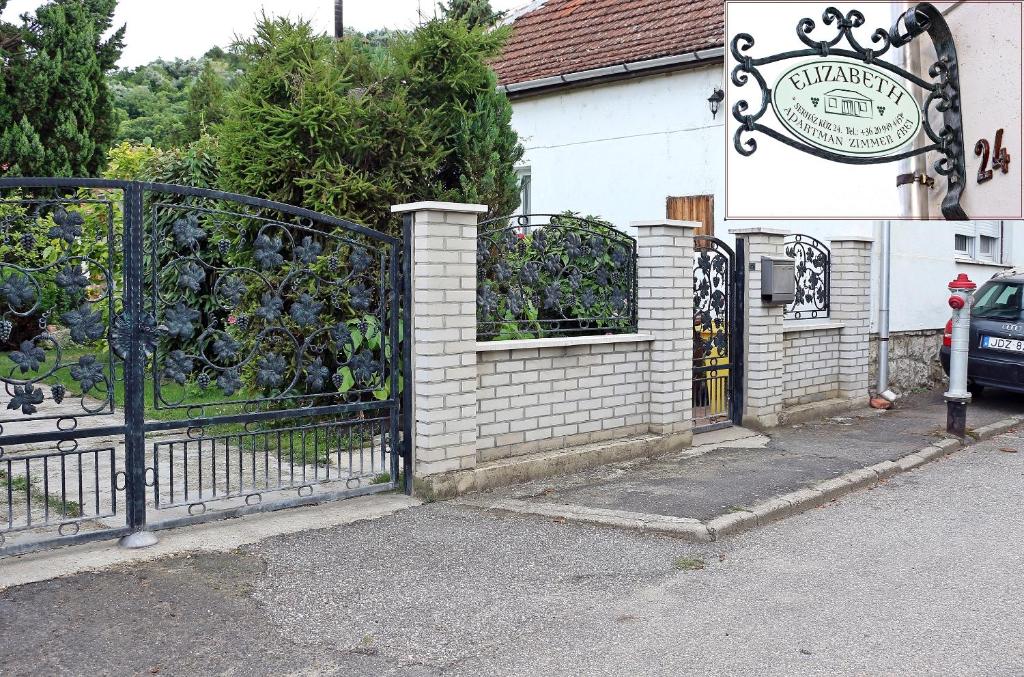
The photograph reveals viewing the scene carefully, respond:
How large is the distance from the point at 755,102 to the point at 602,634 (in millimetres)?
5816

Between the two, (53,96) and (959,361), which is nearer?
(959,361)

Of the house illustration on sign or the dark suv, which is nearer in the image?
the house illustration on sign

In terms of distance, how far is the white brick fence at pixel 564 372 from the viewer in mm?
6367

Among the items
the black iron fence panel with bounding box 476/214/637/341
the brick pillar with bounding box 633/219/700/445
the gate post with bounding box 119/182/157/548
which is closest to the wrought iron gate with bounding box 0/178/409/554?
the gate post with bounding box 119/182/157/548

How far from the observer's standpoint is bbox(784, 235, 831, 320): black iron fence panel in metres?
10.4

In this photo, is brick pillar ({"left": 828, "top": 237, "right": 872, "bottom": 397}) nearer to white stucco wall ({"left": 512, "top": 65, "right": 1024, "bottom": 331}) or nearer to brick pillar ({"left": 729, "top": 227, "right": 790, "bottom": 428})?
white stucco wall ({"left": 512, "top": 65, "right": 1024, "bottom": 331})

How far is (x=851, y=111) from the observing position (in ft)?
27.3

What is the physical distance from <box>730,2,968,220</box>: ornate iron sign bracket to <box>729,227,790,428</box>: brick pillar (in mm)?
1239

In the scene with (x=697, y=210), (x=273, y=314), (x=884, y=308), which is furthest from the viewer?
(x=697, y=210)

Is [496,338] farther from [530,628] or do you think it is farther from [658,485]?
[530,628]

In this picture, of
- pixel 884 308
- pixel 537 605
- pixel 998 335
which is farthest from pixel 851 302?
pixel 537 605

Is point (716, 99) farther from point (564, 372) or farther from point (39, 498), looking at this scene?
point (39, 498)

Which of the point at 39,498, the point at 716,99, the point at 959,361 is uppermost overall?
the point at 716,99

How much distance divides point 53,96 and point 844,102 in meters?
13.8
